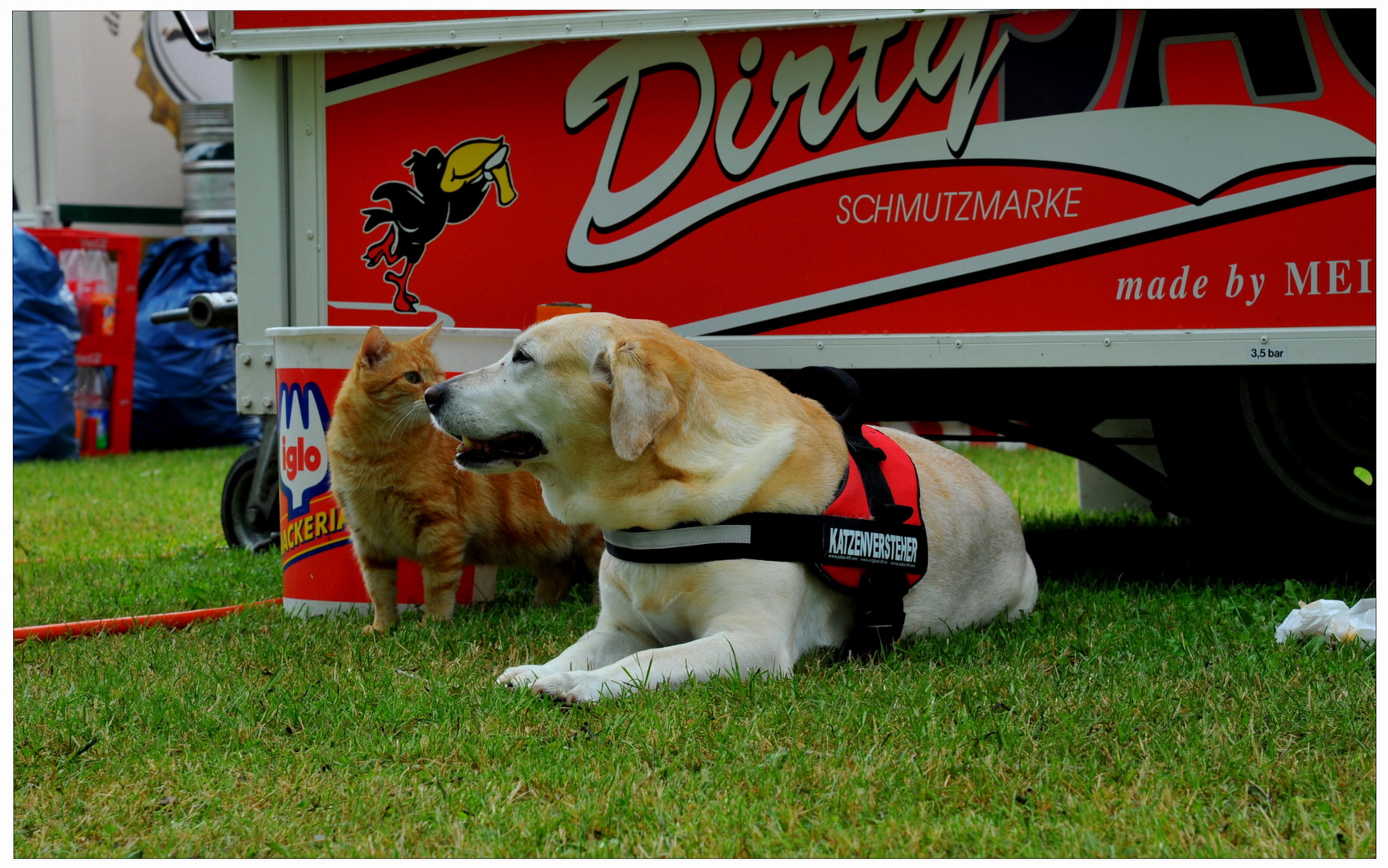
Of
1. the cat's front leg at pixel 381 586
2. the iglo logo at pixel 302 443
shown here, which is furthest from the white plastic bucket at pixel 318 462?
the cat's front leg at pixel 381 586

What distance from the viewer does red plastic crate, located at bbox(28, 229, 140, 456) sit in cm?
1044

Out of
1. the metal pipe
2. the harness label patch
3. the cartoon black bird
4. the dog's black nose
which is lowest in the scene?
the harness label patch

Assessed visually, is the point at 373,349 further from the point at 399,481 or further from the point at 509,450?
the point at 509,450

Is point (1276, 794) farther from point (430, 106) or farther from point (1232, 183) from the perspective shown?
point (430, 106)

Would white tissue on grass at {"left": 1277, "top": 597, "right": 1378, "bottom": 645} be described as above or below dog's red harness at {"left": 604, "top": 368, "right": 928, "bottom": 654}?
below

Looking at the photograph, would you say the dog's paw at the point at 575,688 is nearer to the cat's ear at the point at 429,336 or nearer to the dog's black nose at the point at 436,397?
the dog's black nose at the point at 436,397

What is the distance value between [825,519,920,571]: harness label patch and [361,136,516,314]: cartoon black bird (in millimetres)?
2014

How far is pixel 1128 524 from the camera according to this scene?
19.8 feet

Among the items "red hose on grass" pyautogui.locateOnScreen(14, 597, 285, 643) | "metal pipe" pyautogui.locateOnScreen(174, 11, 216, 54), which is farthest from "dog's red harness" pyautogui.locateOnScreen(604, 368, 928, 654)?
"metal pipe" pyautogui.locateOnScreen(174, 11, 216, 54)

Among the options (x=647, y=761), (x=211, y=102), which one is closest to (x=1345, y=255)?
(x=647, y=761)

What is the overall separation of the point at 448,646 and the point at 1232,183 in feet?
9.48

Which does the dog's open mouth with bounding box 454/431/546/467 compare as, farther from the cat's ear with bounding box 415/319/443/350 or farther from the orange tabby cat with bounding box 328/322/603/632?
the cat's ear with bounding box 415/319/443/350

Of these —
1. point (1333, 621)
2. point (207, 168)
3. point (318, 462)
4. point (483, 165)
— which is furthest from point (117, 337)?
point (1333, 621)

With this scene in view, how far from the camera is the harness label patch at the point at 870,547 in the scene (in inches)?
113
